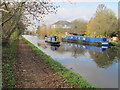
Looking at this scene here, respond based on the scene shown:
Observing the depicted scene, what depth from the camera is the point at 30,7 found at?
24.1 feet

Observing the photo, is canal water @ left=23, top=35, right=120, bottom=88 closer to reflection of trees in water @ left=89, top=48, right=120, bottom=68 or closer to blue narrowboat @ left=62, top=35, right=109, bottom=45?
reflection of trees in water @ left=89, top=48, right=120, bottom=68

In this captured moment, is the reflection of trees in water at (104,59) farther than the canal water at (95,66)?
Yes

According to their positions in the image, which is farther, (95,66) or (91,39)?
(91,39)

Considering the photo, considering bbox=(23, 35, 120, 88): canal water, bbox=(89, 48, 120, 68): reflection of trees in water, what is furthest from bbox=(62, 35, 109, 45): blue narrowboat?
bbox=(23, 35, 120, 88): canal water

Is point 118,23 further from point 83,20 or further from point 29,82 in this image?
point 29,82

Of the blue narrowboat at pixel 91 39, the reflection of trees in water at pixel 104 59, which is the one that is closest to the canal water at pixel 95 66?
the reflection of trees in water at pixel 104 59

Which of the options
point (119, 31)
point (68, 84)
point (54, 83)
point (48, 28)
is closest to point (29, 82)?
point (54, 83)

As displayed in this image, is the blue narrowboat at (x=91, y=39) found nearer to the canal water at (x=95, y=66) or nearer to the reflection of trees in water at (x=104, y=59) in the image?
the reflection of trees in water at (x=104, y=59)

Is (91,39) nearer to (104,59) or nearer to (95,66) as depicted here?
(104,59)

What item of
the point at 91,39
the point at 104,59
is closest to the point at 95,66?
the point at 104,59

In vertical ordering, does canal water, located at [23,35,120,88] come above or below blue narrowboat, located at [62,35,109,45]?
below

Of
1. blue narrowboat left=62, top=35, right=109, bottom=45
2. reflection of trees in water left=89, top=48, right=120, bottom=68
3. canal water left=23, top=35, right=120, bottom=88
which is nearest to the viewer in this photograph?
canal water left=23, top=35, right=120, bottom=88

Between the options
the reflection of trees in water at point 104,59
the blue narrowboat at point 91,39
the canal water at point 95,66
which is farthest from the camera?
the blue narrowboat at point 91,39

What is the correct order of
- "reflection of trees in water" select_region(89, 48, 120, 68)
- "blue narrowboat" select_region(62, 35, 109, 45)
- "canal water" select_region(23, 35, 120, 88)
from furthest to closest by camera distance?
"blue narrowboat" select_region(62, 35, 109, 45) < "reflection of trees in water" select_region(89, 48, 120, 68) < "canal water" select_region(23, 35, 120, 88)
